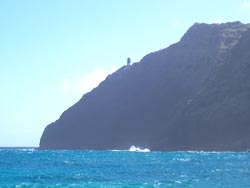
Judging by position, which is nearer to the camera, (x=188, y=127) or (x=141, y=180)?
(x=141, y=180)

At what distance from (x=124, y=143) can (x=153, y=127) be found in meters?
14.2

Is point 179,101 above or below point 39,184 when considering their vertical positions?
above

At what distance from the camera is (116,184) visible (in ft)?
165

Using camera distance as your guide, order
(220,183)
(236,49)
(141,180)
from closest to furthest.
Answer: (220,183) < (141,180) < (236,49)

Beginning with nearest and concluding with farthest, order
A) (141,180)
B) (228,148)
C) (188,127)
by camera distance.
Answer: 1. (141,180)
2. (228,148)
3. (188,127)

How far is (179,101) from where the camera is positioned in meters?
192

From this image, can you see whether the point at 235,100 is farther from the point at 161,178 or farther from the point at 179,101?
the point at 161,178

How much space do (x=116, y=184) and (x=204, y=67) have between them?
152 metres

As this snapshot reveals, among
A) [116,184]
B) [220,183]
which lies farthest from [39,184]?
[220,183]

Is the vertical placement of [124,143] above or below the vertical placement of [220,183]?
above

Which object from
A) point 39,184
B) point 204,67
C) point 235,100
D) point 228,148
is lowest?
point 39,184

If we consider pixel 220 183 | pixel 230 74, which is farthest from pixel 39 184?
pixel 230 74

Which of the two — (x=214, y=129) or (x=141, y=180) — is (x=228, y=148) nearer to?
(x=214, y=129)

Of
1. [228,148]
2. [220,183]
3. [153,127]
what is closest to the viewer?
[220,183]
